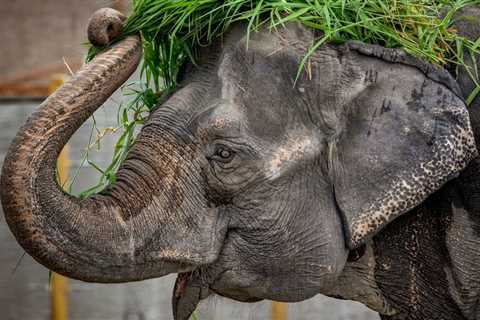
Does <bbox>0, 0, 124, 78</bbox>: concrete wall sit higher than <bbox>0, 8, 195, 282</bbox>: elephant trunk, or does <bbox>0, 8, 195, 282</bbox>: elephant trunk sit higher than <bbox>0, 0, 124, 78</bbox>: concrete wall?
<bbox>0, 8, 195, 282</bbox>: elephant trunk

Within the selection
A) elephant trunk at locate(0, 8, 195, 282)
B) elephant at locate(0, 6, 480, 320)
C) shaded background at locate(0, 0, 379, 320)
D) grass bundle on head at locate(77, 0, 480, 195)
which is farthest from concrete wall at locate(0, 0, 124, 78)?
elephant trunk at locate(0, 8, 195, 282)

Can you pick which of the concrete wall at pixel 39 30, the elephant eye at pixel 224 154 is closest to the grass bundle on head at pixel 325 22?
the elephant eye at pixel 224 154

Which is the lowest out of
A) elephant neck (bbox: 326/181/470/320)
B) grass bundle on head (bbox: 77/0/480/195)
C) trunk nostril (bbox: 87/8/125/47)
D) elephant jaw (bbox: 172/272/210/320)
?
elephant neck (bbox: 326/181/470/320)

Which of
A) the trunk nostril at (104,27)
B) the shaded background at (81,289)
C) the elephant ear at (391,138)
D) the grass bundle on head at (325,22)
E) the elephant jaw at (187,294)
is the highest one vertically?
the trunk nostril at (104,27)

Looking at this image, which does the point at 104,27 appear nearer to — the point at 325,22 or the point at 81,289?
the point at 325,22

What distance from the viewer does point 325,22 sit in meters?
2.99

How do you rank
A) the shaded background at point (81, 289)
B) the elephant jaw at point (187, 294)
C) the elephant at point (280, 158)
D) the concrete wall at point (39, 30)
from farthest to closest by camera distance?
the concrete wall at point (39, 30)
the shaded background at point (81, 289)
the elephant jaw at point (187, 294)
the elephant at point (280, 158)

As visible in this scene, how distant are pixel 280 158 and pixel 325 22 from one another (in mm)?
399

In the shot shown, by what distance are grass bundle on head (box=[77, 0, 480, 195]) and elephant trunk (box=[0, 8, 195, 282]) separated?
25 cm

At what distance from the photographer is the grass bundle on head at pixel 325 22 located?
3.00m

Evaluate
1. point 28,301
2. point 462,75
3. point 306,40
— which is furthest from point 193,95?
point 28,301

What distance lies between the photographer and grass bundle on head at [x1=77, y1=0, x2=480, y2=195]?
3000 mm

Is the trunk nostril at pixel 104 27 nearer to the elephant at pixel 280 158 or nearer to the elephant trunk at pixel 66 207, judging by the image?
the elephant at pixel 280 158

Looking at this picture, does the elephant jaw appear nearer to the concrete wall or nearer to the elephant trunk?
the elephant trunk
